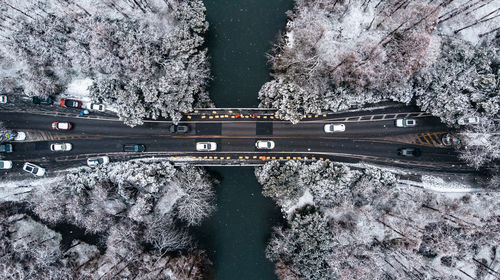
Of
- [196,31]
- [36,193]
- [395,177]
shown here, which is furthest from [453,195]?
[36,193]

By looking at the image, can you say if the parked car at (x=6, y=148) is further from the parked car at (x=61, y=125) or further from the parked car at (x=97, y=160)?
the parked car at (x=97, y=160)

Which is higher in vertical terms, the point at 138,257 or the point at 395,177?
the point at 395,177

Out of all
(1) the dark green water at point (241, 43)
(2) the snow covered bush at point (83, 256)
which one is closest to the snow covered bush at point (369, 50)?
(1) the dark green water at point (241, 43)

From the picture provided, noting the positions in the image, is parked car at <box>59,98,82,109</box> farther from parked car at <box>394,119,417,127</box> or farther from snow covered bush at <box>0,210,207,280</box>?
parked car at <box>394,119,417,127</box>

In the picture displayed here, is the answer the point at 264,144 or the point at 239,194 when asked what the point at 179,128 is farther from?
the point at 239,194

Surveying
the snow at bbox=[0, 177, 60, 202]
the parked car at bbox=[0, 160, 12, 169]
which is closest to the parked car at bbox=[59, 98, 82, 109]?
the snow at bbox=[0, 177, 60, 202]

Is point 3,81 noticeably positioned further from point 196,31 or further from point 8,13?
point 196,31
